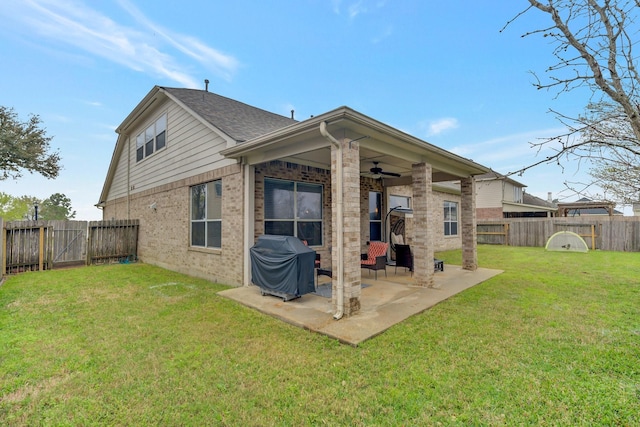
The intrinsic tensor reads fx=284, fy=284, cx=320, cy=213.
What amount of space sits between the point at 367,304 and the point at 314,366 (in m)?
2.22

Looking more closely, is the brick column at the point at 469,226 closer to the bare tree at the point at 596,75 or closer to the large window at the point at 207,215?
the bare tree at the point at 596,75

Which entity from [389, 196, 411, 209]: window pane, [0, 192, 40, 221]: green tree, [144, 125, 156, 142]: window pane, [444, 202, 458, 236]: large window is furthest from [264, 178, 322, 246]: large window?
[0, 192, 40, 221]: green tree

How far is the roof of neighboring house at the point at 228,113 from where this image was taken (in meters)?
7.25

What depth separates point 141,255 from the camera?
38.1ft

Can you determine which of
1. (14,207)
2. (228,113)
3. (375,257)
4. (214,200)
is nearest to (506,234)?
(375,257)

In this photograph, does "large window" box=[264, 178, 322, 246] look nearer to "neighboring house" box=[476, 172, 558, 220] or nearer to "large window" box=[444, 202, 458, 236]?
"large window" box=[444, 202, 458, 236]

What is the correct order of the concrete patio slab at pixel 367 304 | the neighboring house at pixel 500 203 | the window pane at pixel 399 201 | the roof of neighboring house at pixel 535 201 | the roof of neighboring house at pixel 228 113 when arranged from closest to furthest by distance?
the concrete patio slab at pixel 367 304 < the roof of neighboring house at pixel 228 113 < the window pane at pixel 399 201 < the neighboring house at pixel 500 203 < the roof of neighboring house at pixel 535 201

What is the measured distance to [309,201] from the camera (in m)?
8.01

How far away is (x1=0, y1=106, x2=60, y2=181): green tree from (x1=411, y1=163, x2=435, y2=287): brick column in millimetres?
20218

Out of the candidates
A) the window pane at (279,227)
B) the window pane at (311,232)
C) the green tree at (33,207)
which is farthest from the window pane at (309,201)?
the green tree at (33,207)

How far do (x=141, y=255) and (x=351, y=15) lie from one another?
11589mm

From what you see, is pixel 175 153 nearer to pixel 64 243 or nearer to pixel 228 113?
pixel 228 113

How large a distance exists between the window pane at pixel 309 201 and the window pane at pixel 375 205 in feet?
8.91

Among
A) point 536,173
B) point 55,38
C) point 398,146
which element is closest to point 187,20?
point 55,38
